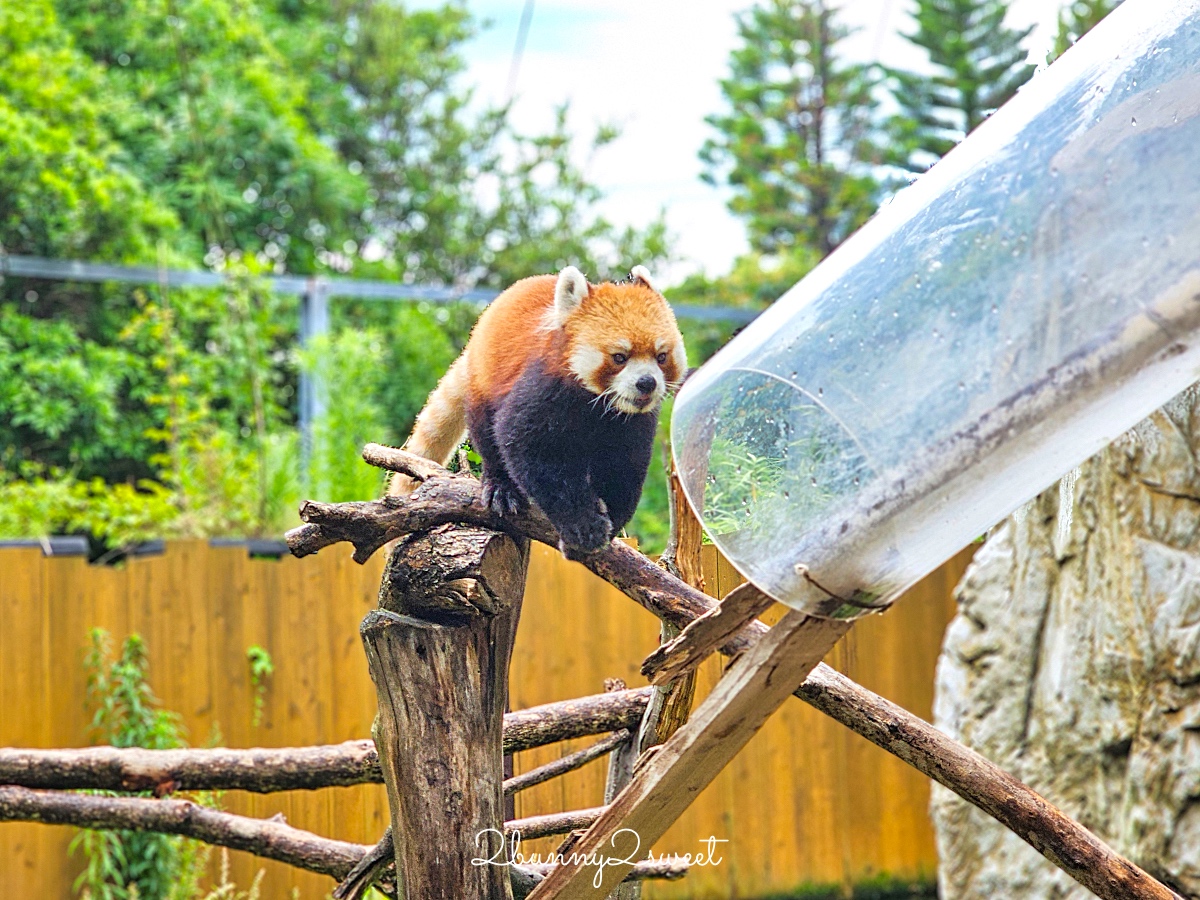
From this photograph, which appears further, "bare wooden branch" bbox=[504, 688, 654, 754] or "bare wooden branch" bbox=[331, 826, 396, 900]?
"bare wooden branch" bbox=[504, 688, 654, 754]

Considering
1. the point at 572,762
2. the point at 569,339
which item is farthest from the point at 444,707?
the point at 572,762

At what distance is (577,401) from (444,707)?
473 mm

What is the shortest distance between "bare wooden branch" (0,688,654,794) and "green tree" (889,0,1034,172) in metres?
5.11

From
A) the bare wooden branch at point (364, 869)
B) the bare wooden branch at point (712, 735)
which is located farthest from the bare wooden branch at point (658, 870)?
the bare wooden branch at point (712, 735)

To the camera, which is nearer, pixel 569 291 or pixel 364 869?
pixel 569 291

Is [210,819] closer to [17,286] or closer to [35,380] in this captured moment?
[35,380]

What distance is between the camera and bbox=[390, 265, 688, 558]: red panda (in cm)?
159

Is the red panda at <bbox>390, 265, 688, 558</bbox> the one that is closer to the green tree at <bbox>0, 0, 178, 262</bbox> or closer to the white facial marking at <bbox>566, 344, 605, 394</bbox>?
the white facial marking at <bbox>566, 344, 605, 394</bbox>

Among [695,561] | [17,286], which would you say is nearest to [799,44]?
[17,286]

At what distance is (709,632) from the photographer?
1.28 metres

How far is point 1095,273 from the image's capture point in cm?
110

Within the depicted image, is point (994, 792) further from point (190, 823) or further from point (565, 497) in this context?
point (190, 823)

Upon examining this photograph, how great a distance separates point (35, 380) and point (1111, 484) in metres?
6.08

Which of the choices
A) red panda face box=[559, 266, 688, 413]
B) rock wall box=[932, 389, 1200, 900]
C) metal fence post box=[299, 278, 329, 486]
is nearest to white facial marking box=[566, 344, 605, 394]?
red panda face box=[559, 266, 688, 413]
